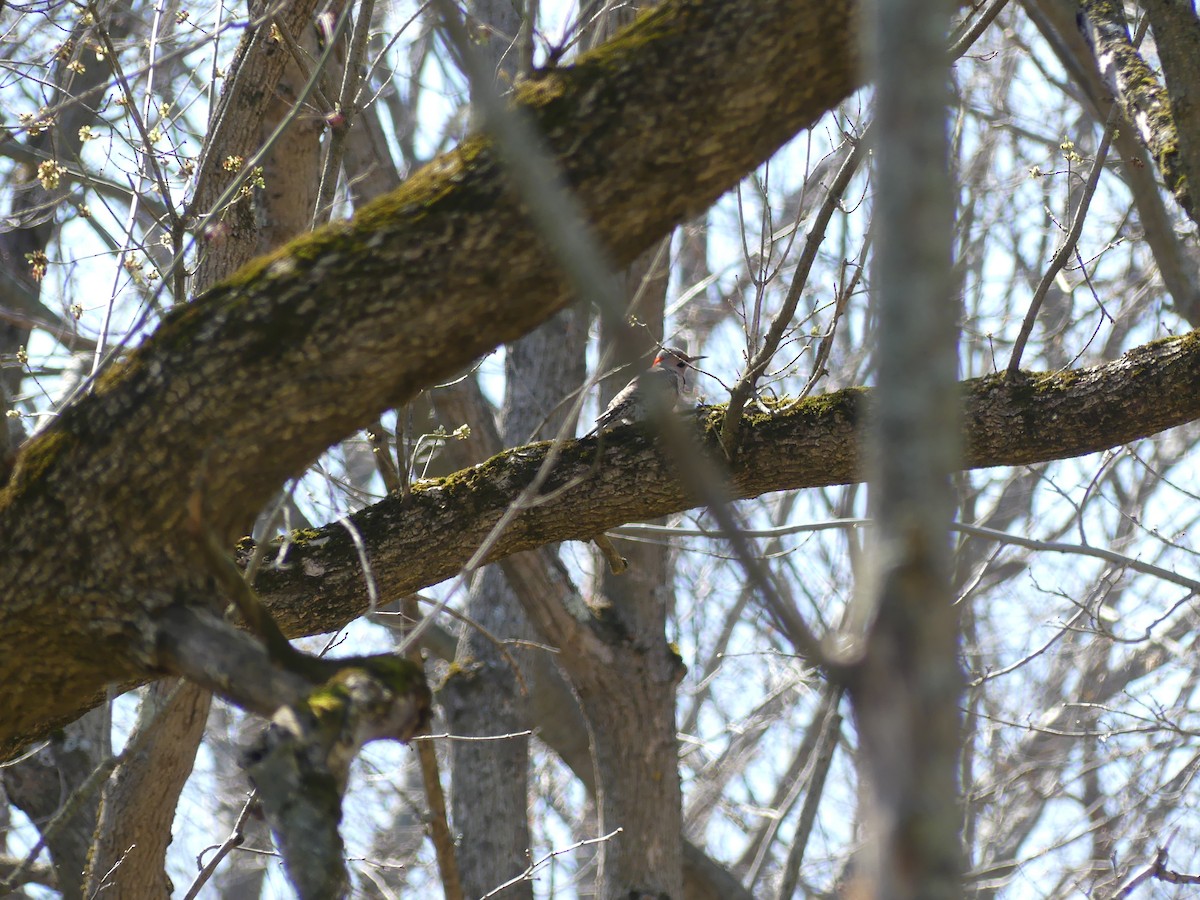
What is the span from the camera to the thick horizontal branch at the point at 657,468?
2775 millimetres

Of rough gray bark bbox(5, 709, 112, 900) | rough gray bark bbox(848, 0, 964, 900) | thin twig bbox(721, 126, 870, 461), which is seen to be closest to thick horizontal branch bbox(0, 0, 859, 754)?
rough gray bark bbox(848, 0, 964, 900)

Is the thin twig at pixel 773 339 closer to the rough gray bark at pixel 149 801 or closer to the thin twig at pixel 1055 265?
the thin twig at pixel 1055 265

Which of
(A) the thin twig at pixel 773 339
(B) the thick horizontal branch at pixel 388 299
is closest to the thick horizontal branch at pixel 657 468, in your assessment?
(A) the thin twig at pixel 773 339

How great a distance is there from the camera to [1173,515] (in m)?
7.81

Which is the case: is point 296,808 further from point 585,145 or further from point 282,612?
point 282,612

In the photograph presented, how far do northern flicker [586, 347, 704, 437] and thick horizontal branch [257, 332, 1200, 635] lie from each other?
0.63ft

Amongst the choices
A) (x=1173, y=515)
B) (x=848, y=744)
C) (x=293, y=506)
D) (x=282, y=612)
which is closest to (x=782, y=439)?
(x=282, y=612)

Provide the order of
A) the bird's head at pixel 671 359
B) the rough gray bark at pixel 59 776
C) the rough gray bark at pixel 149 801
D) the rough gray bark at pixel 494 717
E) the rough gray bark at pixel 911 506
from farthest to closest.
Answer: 1. the rough gray bark at pixel 494 717
2. the bird's head at pixel 671 359
3. the rough gray bark at pixel 59 776
4. the rough gray bark at pixel 149 801
5. the rough gray bark at pixel 911 506

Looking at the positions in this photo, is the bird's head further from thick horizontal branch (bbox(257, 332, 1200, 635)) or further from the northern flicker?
thick horizontal branch (bbox(257, 332, 1200, 635))

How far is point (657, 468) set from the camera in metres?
2.83

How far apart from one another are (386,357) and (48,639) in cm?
87

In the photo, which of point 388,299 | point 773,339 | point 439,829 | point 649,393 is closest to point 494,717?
point 439,829

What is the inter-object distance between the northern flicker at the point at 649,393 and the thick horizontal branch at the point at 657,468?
0.63ft

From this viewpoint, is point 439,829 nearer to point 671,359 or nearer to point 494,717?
point 494,717
